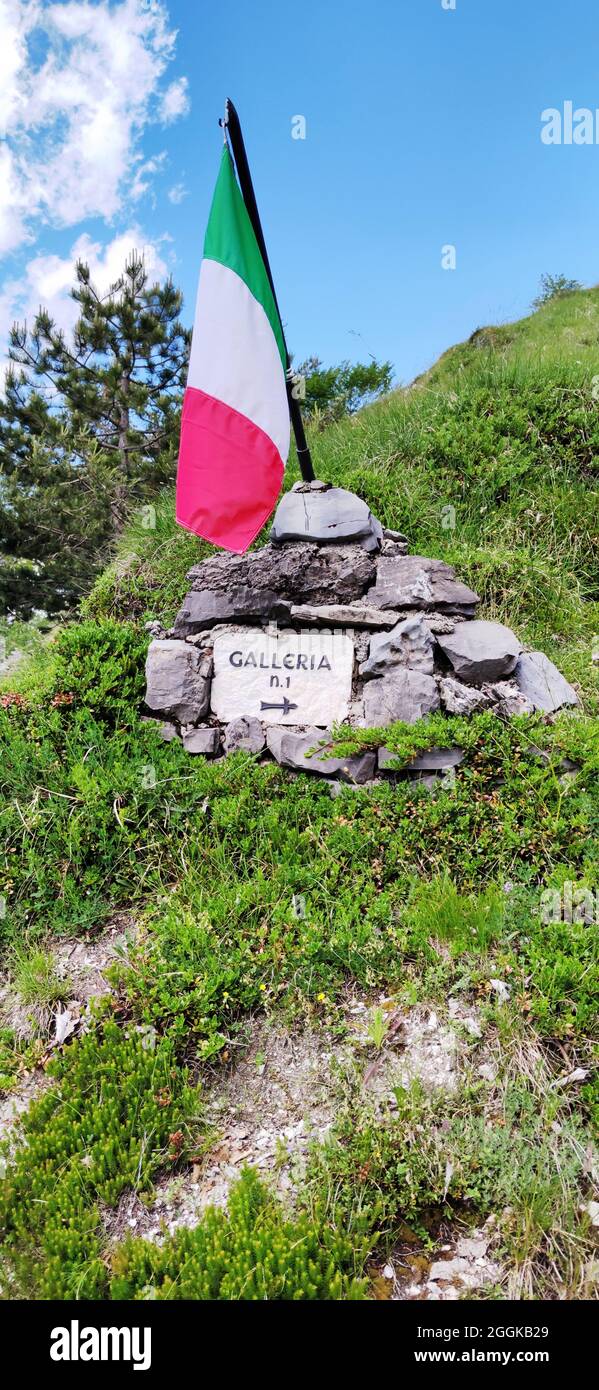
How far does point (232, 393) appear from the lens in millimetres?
5047

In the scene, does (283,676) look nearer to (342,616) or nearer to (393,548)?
(342,616)

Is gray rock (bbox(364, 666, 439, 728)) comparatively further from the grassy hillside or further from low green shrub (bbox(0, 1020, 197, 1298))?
low green shrub (bbox(0, 1020, 197, 1298))

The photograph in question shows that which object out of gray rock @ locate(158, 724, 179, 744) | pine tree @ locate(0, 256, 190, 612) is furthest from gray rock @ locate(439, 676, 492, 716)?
pine tree @ locate(0, 256, 190, 612)

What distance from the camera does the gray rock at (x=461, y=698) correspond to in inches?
211

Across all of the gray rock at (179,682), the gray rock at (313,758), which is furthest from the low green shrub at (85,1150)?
the gray rock at (179,682)

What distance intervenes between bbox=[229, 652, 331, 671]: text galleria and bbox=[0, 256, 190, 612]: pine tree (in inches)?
306

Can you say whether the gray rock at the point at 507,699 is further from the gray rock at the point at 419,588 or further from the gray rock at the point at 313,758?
the gray rock at the point at 313,758

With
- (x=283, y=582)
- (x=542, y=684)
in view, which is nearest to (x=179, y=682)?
(x=283, y=582)

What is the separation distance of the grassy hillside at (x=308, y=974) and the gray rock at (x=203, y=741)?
0.11 meters

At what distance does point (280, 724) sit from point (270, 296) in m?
3.19

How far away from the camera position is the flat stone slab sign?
19.0ft

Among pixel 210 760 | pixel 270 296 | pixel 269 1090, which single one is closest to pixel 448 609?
pixel 210 760

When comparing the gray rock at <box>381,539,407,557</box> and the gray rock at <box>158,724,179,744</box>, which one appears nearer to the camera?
the gray rock at <box>158,724,179,744</box>

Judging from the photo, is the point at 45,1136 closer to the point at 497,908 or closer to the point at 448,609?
the point at 497,908
